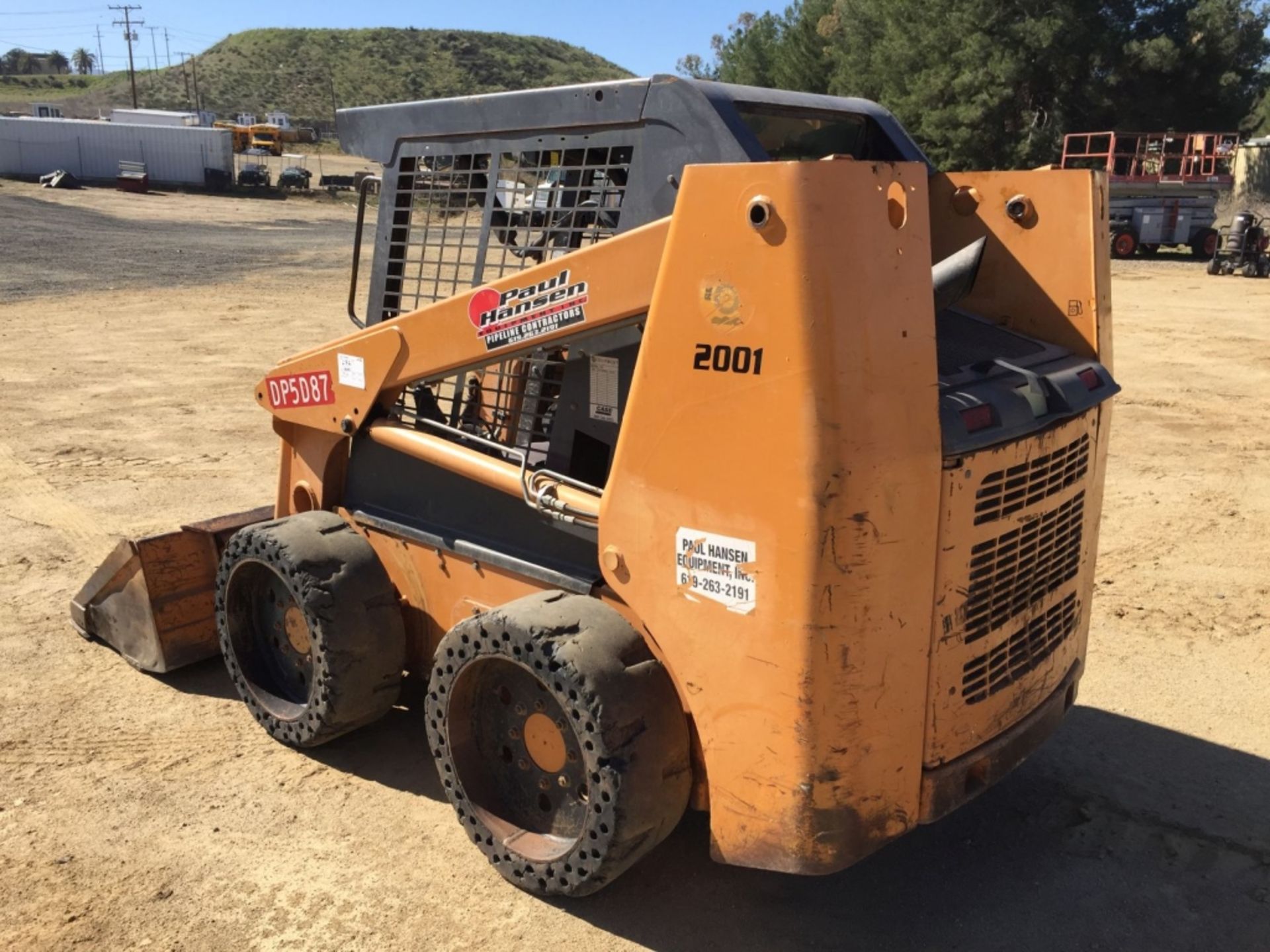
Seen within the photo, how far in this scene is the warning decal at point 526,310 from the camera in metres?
3.31

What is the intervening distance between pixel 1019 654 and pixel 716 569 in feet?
3.42

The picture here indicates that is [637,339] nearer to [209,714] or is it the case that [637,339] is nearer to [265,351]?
[209,714]

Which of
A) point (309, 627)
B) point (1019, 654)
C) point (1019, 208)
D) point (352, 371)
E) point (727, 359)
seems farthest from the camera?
point (352, 371)

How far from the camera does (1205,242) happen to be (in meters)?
26.7

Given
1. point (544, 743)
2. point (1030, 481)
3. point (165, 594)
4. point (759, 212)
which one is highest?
point (759, 212)

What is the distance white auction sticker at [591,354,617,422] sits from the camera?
3.49 meters

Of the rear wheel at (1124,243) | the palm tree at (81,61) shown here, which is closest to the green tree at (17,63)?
the palm tree at (81,61)

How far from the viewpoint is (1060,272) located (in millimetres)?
3666

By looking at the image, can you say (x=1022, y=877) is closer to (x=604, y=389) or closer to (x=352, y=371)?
(x=604, y=389)

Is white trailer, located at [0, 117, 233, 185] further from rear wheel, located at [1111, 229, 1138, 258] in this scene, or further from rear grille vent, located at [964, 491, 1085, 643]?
rear grille vent, located at [964, 491, 1085, 643]

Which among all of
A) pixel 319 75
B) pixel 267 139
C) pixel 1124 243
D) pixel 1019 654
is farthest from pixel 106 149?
pixel 319 75

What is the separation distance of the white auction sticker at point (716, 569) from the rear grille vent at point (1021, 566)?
0.62 m

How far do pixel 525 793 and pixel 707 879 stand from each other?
625 millimetres

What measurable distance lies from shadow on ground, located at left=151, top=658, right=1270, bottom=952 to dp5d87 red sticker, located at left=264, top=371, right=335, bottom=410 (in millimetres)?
1328
